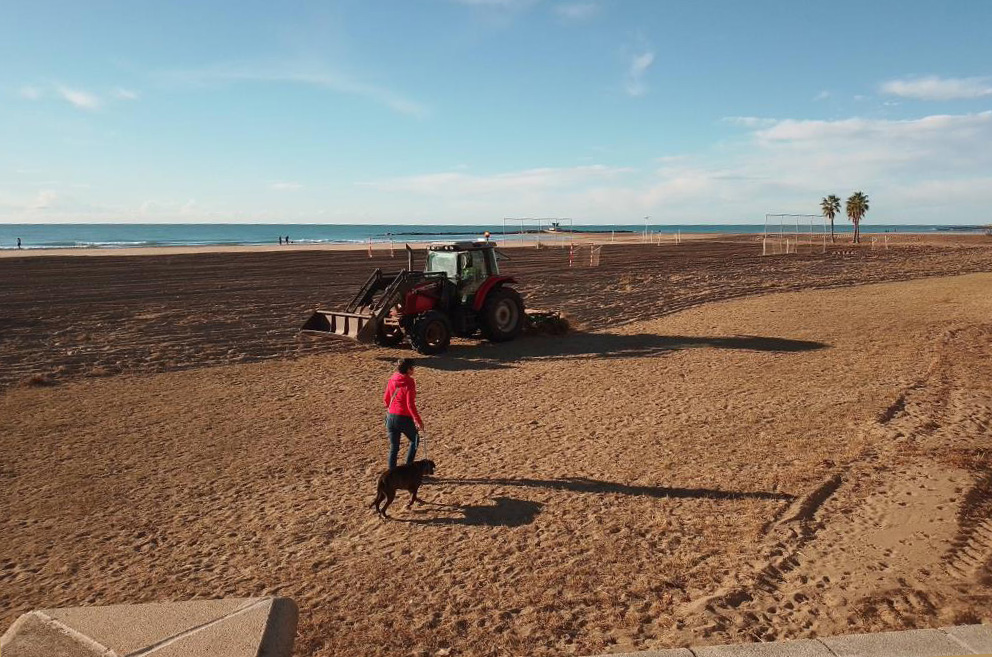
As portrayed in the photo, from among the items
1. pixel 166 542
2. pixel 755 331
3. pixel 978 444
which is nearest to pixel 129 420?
pixel 166 542

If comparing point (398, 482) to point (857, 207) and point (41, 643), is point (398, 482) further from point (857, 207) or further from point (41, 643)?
point (857, 207)

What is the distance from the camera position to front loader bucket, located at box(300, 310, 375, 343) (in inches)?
532

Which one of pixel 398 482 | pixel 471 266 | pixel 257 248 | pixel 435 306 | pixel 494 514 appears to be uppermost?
pixel 257 248

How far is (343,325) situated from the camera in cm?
1401

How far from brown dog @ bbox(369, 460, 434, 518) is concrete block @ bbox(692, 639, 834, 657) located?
308 centimetres

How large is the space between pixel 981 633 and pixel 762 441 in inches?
168

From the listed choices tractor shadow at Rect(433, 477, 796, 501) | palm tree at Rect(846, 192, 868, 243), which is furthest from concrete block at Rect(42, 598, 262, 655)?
palm tree at Rect(846, 192, 868, 243)

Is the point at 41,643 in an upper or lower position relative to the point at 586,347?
lower

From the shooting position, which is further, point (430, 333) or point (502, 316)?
point (502, 316)

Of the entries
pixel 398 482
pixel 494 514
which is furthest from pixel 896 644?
pixel 398 482

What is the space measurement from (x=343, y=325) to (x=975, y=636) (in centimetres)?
1146

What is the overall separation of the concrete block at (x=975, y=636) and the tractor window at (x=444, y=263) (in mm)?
11681

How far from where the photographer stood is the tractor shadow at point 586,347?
1384 centimetres

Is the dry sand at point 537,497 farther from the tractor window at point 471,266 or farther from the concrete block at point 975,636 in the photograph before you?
the tractor window at point 471,266
